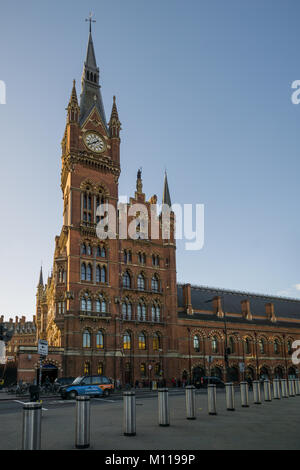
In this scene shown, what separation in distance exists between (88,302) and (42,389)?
40.9ft

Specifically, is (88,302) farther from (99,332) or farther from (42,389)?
(42,389)

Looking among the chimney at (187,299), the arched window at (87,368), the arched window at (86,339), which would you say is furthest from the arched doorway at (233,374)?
the arched window at (86,339)

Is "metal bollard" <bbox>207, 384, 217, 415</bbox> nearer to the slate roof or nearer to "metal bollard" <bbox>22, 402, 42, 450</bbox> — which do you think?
"metal bollard" <bbox>22, 402, 42, 450</bbox>

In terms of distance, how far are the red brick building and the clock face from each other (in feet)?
0.46

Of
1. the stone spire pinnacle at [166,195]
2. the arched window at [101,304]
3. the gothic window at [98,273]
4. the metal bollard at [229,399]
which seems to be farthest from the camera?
the stone spire pinnacle at [166,195]

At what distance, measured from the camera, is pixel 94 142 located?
188 feet

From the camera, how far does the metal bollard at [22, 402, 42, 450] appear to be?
26.9 feet

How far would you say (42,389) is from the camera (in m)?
40.1

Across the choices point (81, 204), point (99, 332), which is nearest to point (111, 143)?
point (81, 204)

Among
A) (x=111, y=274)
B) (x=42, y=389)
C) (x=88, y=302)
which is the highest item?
(x=111, y=274)

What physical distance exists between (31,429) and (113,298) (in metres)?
44.4

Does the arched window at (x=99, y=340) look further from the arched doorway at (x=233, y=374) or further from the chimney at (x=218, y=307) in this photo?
the arched doorway at (x=233, y=374)

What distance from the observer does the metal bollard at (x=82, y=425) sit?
966 centimetres

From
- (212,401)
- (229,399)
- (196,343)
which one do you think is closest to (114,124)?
(196,343)
